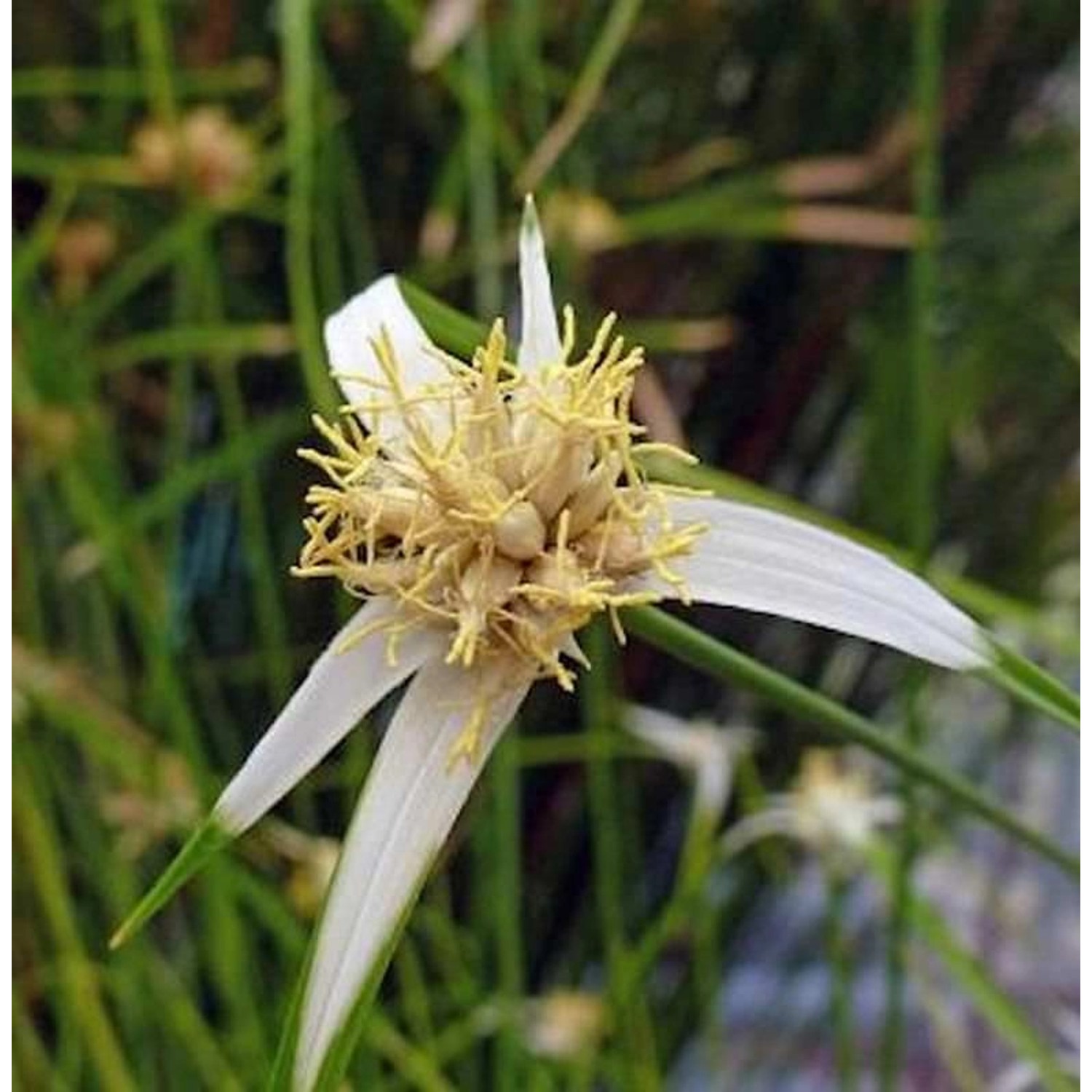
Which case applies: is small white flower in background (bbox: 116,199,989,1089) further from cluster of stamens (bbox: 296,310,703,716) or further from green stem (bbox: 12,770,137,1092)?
green stem (bbox: 12,770,137,1092)

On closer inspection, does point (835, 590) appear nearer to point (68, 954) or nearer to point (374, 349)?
point (374, 349)

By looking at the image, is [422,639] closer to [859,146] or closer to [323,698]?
[323,698]

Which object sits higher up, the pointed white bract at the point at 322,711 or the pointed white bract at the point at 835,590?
the pointed white bract at the point at 835,590

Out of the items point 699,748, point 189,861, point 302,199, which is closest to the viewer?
point 189,861

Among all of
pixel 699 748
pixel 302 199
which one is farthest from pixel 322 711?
pixel 699 748

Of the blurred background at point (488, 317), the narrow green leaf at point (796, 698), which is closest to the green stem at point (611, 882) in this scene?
the blurred background at point (488, 317)

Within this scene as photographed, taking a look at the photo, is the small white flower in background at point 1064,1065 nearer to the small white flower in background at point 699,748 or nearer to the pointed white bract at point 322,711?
the small white flower in background at point 699,748

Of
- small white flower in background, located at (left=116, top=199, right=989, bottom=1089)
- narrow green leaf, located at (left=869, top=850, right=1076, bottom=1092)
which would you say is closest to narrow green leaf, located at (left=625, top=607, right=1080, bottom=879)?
small white flower in background, located at (left=116, top=199, right=989, bottom=1089)

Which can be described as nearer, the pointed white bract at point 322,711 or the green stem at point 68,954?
the pointed white bract at point 322,711
